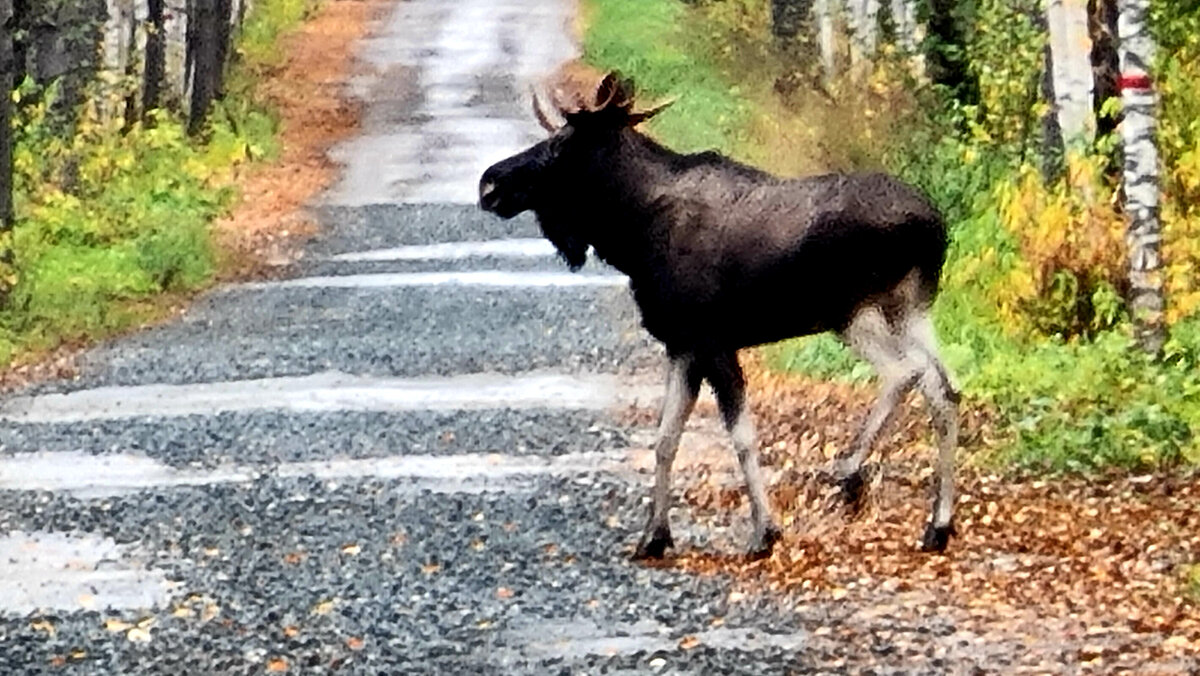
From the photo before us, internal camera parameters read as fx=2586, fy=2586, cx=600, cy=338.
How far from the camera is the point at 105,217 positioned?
26.6m

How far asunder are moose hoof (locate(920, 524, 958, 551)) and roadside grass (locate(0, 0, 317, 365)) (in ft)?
33.8

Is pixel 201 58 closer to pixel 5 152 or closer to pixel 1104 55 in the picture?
pixel 5 152

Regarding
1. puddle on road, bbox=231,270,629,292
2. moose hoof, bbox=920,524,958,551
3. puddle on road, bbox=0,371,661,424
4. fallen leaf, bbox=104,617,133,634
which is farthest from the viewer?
puddle on road, bbox=231,270,629,292

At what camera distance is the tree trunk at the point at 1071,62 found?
687 inches

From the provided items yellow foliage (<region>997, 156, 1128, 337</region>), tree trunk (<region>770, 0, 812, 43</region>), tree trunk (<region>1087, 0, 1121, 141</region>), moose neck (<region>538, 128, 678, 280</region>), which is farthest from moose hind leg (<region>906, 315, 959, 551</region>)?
tree trunk (<region>770, 0, 812, 43</region>)

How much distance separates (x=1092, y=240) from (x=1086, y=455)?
3.69 m

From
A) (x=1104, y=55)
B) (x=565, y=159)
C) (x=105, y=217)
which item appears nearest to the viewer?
(x=565, y=159)

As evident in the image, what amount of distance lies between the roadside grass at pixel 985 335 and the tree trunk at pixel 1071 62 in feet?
2.08

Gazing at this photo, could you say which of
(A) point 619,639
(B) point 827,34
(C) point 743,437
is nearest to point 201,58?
(B) point 827,34

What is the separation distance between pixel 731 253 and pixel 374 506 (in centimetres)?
261

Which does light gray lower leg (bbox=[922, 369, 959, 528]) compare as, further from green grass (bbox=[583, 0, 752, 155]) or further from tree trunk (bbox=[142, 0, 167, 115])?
tree trunk (bbox=[142, 0, 167, 115])

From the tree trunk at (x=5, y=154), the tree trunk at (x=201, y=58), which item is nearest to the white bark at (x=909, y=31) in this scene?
the tree trunk at (x=5, y=154)

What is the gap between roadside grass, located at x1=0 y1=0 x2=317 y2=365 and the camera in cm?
2166

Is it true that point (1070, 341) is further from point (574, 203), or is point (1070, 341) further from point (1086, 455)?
point (574, 203)
